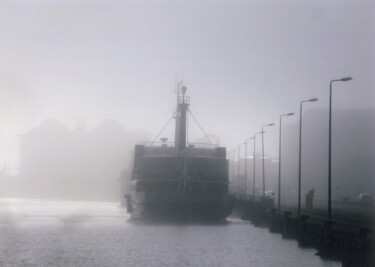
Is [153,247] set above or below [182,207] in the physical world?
below

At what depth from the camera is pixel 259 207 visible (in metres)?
65.9

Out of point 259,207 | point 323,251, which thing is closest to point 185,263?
point 323,251

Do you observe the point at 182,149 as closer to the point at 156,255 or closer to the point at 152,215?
the point at 152,215

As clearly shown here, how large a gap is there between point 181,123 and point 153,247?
1234 inches

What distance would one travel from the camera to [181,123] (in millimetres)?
74125

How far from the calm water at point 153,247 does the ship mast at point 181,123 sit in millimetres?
12842

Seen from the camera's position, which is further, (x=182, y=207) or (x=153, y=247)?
(x=182, y=207)

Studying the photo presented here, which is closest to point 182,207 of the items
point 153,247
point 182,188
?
point 182,188

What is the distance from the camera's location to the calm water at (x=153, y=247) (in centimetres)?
3616

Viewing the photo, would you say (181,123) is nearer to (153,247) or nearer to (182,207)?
(182,207)

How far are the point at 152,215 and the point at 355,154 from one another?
94.9m

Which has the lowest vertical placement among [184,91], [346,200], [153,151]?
[346,200]

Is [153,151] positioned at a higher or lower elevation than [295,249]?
higher

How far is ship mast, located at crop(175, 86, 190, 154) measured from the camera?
71.9 meters
